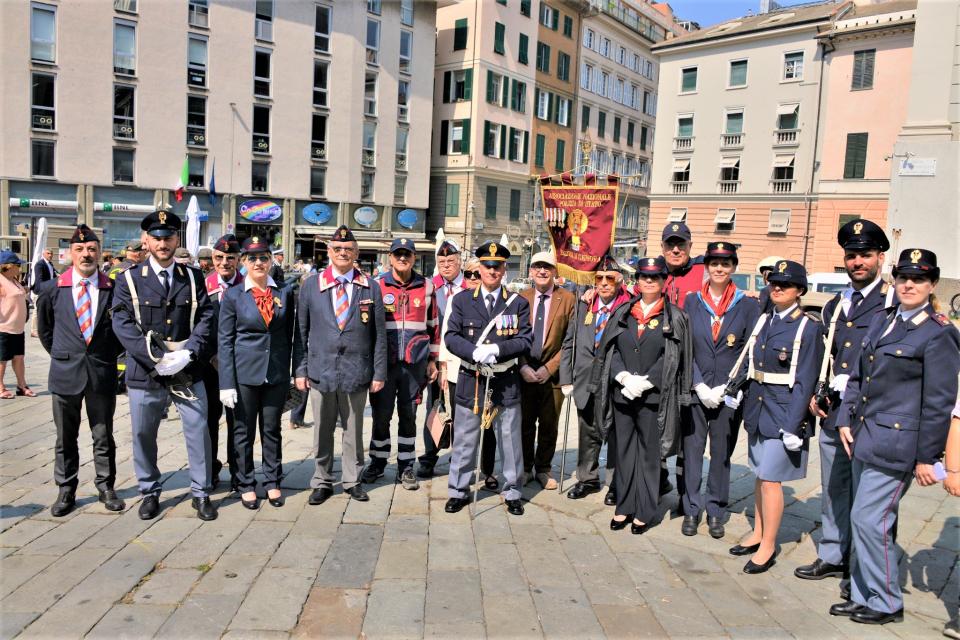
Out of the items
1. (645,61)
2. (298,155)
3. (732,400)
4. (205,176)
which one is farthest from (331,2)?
(732,400)

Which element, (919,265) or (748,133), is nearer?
(919,265)

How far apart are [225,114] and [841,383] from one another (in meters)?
33.1

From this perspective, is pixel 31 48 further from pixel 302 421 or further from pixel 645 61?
pixel 645 61

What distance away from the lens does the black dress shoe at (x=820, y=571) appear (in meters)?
4.74

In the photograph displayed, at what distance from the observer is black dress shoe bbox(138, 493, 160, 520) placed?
206 inches

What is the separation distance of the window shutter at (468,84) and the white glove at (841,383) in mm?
38558

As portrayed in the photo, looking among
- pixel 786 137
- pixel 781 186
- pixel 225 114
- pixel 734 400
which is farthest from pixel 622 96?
pixel 734 400

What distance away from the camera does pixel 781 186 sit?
35500 millimetres

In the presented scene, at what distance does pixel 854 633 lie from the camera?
401cm

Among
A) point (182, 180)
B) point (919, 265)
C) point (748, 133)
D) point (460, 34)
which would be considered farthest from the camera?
point (460, 34)

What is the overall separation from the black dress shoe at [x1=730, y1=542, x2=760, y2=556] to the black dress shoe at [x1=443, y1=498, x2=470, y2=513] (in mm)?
2131

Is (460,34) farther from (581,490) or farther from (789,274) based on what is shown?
(789,274)

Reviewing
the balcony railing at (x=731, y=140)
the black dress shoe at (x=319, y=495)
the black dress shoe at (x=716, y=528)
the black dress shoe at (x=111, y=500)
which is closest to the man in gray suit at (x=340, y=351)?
the black dress shoe at (x=319, y=495)

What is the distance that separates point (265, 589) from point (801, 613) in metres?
3.30
